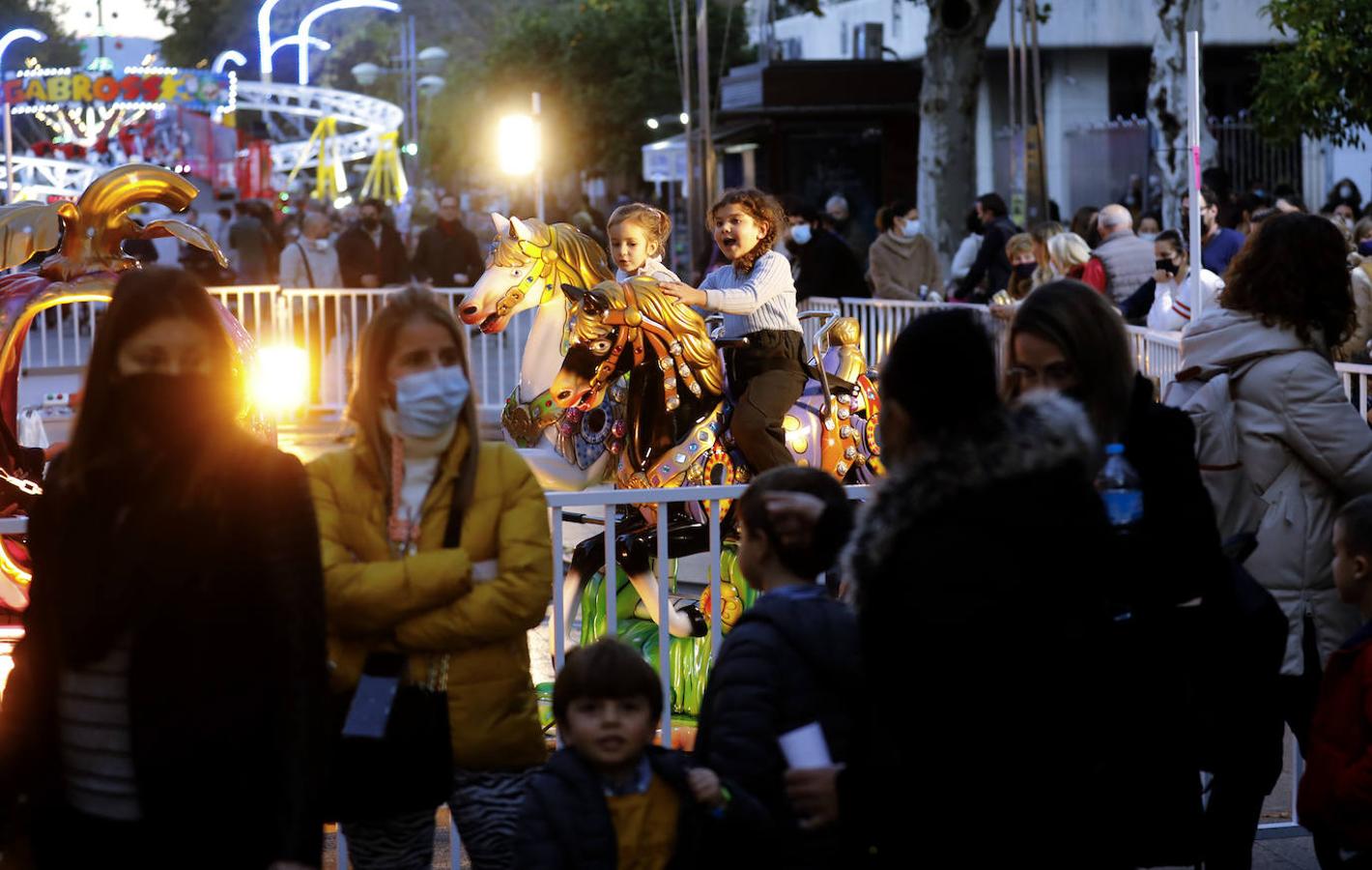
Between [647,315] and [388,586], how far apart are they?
3.86 m

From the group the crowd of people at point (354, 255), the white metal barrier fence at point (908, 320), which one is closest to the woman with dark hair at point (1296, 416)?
the white metal barrier fence at point (908, 320)

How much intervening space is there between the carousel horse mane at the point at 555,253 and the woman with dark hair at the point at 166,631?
474cm

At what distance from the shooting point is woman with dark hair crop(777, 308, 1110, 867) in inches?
124

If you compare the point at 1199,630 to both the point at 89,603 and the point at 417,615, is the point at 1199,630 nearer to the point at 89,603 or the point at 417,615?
the point at 417,615

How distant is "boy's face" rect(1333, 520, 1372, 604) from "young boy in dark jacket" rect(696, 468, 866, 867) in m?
1.64

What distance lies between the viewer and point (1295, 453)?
16.9 feet

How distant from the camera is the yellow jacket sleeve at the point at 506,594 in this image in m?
3.88

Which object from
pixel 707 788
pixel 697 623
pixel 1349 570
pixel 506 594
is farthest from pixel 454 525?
pixel 697 623

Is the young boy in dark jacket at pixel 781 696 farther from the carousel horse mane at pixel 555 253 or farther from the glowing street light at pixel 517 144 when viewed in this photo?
the glowing street light at pixel 517 144

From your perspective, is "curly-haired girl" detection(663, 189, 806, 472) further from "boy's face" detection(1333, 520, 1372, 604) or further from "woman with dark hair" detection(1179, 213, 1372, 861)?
"boy's face" detection(1333, 520, 1372, 604)

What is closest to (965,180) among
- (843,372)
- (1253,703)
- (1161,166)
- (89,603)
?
(1161,166)

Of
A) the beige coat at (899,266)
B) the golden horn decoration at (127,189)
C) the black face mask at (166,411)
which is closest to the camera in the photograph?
the black face mask at (166,411)

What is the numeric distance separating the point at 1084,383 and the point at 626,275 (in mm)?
4996

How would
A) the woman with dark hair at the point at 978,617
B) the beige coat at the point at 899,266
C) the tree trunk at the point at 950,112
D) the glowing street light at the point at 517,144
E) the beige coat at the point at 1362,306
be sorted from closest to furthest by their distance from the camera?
the woman with dark hair at the point at 978,617 → the beige coat at the point at 1362,306 → the beige coat at the point at 899,266 → the tree trunk at the point at 950,112 → the glowing street light at the point at 517,144
